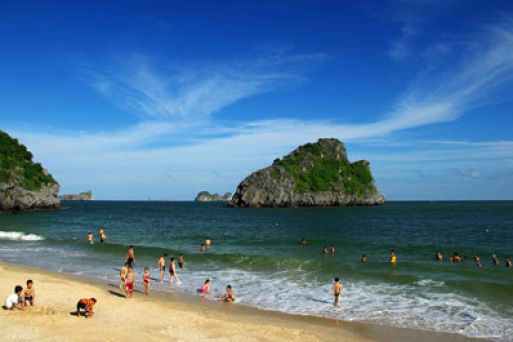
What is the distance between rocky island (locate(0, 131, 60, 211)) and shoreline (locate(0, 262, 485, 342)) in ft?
329

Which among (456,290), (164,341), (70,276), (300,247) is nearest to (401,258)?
(300,247)

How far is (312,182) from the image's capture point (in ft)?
568

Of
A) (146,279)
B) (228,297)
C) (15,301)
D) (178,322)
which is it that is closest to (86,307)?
(15,301)

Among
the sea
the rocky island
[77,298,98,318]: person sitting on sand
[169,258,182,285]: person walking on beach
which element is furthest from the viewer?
the rocky island

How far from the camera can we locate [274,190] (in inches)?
6216

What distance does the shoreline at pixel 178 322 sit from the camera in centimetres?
1508

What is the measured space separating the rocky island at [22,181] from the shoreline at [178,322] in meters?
100

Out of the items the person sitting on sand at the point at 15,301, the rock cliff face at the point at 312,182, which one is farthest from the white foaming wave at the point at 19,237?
the rock cliff face at the point at 312,182

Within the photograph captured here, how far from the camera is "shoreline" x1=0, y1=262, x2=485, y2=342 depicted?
49.5 ft

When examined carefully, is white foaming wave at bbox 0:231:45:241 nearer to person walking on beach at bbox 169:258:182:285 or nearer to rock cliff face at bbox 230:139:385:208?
person walking on beach at bbox 169:258:182:285

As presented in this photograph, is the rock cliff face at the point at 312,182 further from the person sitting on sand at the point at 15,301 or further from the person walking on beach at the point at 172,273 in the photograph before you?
the person sitting on sand at the point at 15,301

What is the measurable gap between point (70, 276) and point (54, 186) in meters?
114

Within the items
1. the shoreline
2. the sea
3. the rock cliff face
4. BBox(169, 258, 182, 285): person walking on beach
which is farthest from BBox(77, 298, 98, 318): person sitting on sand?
the rock cliff face

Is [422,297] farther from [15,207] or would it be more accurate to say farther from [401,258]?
[15,207]
